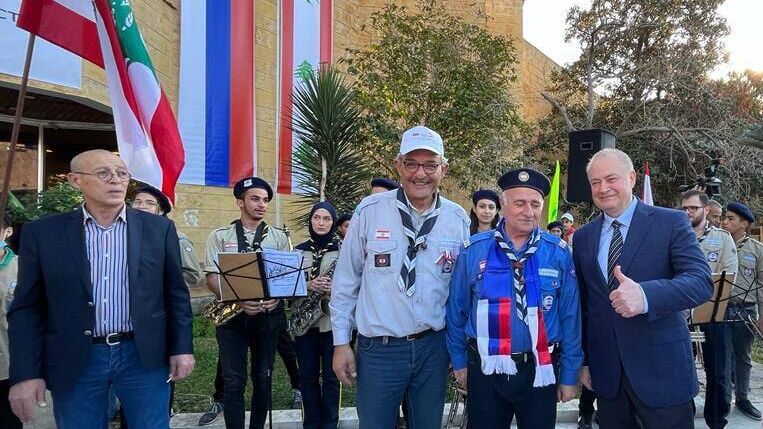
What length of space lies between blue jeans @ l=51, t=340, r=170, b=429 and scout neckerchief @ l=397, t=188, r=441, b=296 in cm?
154

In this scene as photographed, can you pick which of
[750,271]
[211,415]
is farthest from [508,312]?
[750,271]

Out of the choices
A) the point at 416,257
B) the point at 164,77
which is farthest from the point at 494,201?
the point at 164,77

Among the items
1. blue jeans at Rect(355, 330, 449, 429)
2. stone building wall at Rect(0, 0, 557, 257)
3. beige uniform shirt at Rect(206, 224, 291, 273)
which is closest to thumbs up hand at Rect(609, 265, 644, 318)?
blue jeans at Rect(355, 330, 449, 429)

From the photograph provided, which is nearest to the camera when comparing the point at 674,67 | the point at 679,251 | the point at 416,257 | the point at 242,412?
the point at 679,251

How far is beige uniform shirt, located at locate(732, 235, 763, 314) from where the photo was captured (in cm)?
556

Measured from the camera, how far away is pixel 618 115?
18.0 m

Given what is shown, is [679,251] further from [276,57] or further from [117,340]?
[276,57]

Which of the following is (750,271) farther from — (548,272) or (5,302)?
(5,302)

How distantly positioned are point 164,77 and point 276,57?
2.75m

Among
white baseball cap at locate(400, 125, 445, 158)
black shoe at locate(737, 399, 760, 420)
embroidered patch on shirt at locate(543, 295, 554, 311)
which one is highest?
white baseball cap at locate(400, 125, 445, 158)

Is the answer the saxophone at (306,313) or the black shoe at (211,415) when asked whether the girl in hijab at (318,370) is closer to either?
the saxophone at (306,313)

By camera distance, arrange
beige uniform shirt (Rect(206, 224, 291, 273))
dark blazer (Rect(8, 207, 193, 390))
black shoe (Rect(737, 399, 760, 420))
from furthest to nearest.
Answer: black shoe (Rect(737, 399, 760, 420)), beige uniform shirt (Rect(206, 224, 291, 273)), dark blazer (Rect(8, 207, 193, 390))

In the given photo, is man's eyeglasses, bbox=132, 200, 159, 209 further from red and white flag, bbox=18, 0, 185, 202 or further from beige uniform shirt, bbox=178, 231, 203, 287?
red and white flag, bbox=18, 0, 185, 202

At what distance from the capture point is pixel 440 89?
10.6 metres
